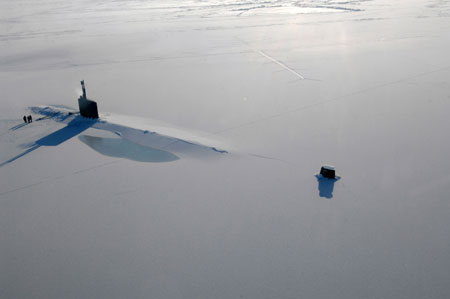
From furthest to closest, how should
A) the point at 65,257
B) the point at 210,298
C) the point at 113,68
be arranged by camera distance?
the point at 113,68 < the point at 65,257 < the point at 210,298

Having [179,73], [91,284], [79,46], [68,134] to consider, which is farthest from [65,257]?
[79,46]

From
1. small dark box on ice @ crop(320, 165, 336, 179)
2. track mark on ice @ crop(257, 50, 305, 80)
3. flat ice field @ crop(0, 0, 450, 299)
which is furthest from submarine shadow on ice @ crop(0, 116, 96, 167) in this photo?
track mark on ice @ crop(257, 50, 305, 80)

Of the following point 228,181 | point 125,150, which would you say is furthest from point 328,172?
point 125,150

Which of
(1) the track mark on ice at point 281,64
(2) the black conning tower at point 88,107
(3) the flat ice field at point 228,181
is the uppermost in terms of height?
(1) the track mark on ice at point 281,64

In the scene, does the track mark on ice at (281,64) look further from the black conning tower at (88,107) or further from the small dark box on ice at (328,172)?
the black conning tower at (88,107)

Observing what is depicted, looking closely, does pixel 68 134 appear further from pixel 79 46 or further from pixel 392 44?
pixel 392 44

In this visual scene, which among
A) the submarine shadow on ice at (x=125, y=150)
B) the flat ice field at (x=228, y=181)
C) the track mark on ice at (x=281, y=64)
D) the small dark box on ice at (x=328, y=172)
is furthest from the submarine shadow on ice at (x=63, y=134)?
the track mark on ice at (x=281, y=64)
